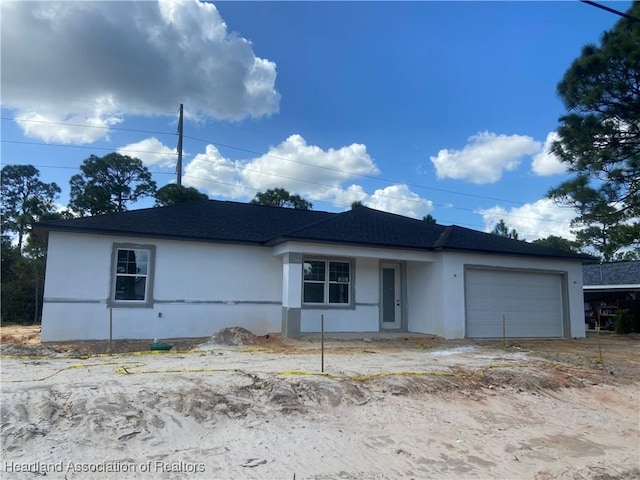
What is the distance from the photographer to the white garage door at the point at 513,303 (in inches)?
604

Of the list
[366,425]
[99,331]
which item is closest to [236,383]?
[366,425]

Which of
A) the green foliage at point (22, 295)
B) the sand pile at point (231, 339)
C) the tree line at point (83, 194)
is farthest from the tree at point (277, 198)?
the sand pile at point (231, 339)

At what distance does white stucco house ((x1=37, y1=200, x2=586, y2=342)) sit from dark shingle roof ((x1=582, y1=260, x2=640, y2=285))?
33.0 feet

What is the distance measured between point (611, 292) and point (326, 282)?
782 inches

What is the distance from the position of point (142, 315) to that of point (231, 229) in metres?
4.03

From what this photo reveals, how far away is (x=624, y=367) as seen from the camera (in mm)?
10352

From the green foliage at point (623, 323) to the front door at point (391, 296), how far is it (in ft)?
41.5

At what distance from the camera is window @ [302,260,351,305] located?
49.9ft

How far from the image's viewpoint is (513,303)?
16.0 meters

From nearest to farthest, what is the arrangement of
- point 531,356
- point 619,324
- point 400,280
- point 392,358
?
point 392,358 → point 531,356 → point 400,280 → point 619,324

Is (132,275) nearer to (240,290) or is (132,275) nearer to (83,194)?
(240,290)

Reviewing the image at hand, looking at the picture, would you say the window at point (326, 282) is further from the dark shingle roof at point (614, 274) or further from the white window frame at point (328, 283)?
the dark shingle roof at point (614, 274)

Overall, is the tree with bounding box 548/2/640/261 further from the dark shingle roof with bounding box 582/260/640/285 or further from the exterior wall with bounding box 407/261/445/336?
the dark shingle roof with bounding box 582/260/640/285

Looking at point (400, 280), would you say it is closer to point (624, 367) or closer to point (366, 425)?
point (624, 367)
